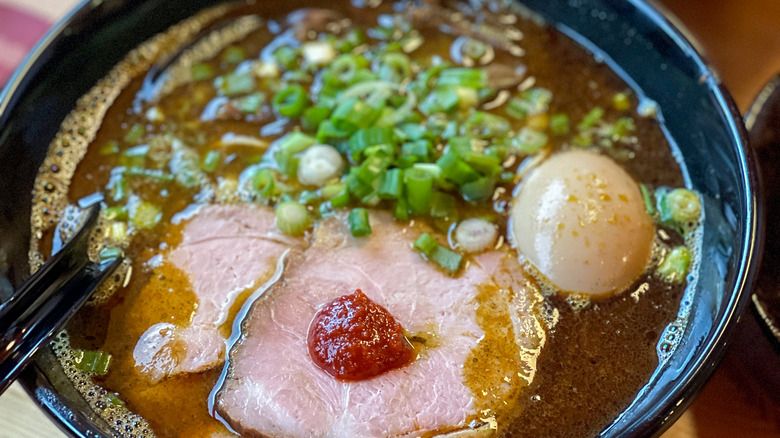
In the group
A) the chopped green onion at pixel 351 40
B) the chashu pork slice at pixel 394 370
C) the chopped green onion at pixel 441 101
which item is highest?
the chopped green onion at pixel 351 40

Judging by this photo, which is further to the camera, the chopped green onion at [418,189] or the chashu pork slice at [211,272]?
the chopped green onion at [418,189]

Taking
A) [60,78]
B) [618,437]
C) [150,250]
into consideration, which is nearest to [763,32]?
[618,437]

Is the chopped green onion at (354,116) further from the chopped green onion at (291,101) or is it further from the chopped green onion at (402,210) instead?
the chopped green onion at (402,210)

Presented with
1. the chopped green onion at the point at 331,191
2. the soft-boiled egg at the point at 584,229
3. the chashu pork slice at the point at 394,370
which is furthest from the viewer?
the chopped green onion at the point at 331,191

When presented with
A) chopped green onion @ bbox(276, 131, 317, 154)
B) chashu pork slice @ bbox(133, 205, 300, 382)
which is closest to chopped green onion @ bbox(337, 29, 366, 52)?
chopped green onion @ bbox(276, 131, 317, 154)

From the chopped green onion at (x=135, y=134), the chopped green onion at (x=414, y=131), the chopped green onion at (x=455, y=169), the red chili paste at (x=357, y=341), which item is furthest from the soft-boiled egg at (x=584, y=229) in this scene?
the chopped green onion at (x=135, y=134)

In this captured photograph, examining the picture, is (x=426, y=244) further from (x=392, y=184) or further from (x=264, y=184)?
(x=264, y=184)
